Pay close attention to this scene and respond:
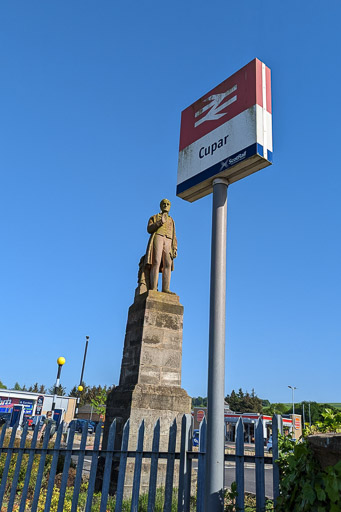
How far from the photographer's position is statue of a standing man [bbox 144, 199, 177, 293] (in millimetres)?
9172

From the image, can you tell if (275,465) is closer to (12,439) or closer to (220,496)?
(220,496)

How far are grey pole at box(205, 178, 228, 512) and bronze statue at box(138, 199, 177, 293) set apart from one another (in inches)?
231

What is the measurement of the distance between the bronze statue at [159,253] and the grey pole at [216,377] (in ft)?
19.3

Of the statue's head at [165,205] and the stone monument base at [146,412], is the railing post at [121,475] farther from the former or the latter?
the statue's head at [165,205]

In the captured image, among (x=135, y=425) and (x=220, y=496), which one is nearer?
(x=220, y=496)

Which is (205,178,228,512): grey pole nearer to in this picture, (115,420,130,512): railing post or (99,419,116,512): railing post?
(115,420,130,512): railing post

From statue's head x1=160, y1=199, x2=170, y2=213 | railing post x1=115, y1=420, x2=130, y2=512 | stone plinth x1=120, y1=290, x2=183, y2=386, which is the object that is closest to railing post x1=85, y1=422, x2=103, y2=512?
railing post x1=115, y1=420, x2=130, y2=512

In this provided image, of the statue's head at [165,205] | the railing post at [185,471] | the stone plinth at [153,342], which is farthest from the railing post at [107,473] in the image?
the statue's head at [165,205]

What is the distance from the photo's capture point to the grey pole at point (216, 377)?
2.79 meters

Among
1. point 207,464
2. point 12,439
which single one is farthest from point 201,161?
point 12,439

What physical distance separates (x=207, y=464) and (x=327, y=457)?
35.6 inches

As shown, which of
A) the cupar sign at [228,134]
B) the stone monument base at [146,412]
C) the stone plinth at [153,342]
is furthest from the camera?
the stone plinth at [153,342]

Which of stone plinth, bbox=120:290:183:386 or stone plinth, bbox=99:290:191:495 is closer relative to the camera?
stone plinth, bbox=99:290:191:495

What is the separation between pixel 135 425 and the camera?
286 inches
